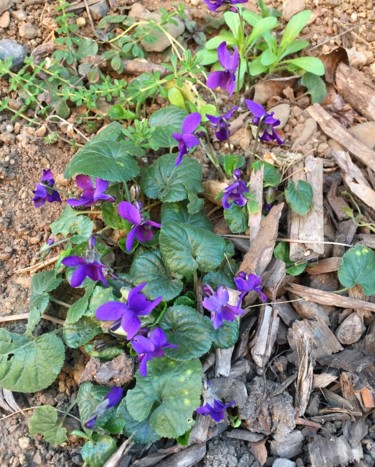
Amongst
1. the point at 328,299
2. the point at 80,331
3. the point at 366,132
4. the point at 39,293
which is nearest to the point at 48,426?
the point at 80,331

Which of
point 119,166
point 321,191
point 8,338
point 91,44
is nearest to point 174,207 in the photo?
point 119,166

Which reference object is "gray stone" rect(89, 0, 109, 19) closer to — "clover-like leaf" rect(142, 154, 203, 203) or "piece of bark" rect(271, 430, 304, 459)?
"clover-like leaf" rect(142, 154, 203, 203)

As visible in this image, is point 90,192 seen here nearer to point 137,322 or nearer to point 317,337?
point 137,322

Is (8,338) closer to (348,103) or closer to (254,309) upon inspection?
(254,309)

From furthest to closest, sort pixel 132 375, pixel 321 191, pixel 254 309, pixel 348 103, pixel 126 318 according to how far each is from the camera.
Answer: pixel 348 103, pixel 321 191, pixel 254 309, pixel 132 375, pixel 126 318

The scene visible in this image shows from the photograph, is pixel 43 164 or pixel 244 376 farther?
pixel 43 164
